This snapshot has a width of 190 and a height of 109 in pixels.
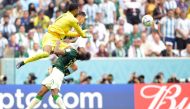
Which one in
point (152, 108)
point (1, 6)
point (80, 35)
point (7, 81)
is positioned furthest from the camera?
point (1, 6)

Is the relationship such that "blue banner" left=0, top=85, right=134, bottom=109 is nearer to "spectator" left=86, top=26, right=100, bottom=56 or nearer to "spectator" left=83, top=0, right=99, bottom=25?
"spectator" left=86, top=26, right=100, bottom=56

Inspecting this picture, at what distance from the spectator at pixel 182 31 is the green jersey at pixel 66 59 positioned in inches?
328

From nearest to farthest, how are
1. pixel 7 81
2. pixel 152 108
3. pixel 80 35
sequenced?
pixel 80 35, pixel 152 108, pixel 7 81

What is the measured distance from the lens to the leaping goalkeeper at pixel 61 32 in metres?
20.4

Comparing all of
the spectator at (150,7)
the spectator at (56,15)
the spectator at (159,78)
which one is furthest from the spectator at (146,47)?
the spectator at (56,15)

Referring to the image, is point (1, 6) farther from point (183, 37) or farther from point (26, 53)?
point (183, 37)

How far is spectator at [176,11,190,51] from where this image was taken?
91.7 ft

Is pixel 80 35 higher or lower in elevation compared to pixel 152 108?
higher

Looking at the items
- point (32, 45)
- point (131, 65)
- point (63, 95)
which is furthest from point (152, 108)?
point (32, 45)

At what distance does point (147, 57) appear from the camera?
87.4 feet

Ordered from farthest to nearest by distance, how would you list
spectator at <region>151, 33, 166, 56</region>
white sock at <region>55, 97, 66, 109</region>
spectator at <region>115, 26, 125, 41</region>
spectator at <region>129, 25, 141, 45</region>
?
spectator at <region>129, 25, 141, 45</region>, spectator at <region>115, 26, 125, 41</region>, spectator at <region>151, 33, 166, 56</region>, white sock at <region>55, 97, 66, 109</region>

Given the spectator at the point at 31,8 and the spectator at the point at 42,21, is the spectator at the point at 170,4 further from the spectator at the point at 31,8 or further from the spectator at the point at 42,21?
the spectator at the point at 31,8

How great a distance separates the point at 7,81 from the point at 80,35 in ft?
19.1

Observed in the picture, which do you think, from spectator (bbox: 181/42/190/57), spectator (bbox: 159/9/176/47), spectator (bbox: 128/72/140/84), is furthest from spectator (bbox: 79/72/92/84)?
spectator (bbox: 159/9/176/47)
